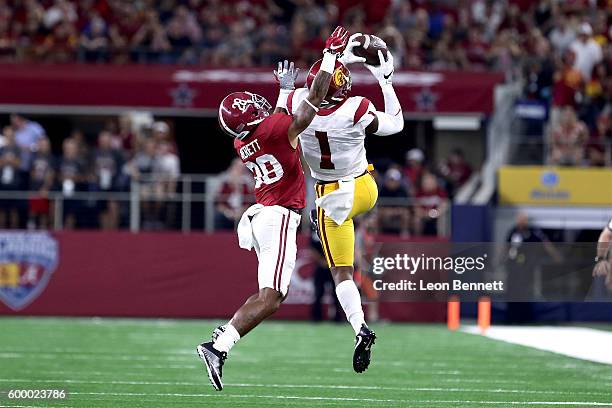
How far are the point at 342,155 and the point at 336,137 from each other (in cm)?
16

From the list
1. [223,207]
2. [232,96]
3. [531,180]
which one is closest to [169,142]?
[223,207]

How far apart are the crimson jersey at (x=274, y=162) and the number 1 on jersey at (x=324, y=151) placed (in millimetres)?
549

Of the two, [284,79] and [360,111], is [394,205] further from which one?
[284,79]

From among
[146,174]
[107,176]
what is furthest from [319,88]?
[146,174]

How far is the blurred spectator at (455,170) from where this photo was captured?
812 inches

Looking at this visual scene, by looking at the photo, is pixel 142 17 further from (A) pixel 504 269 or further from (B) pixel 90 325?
(A) pixel 504 269

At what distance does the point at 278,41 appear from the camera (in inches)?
850

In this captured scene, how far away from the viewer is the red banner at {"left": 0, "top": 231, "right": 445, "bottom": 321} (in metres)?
19.3

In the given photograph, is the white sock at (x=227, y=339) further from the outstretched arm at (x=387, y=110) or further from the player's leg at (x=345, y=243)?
the outstretched arm at (x=387, y=110)

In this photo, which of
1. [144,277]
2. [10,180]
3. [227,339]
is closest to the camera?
[227,339]

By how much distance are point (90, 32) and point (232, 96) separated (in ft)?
43.4

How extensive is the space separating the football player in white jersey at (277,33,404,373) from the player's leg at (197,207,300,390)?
66 centimetres

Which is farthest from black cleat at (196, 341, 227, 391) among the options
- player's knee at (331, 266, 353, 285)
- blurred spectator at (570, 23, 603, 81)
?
blurred spectator at (570, 23, 603, 81)

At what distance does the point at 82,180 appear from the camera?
1927cm
